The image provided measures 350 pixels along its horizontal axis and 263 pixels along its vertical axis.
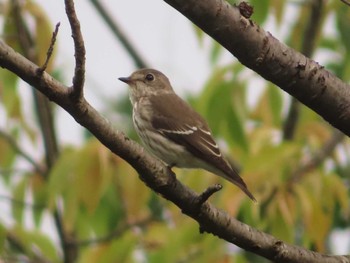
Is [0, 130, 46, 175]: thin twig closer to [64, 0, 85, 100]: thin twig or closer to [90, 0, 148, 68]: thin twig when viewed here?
[90, 0, 148, 68]: thin twig

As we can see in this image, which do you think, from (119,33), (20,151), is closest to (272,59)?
(20,151)

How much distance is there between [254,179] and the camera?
6457 millimetres

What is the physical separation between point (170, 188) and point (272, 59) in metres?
0.86

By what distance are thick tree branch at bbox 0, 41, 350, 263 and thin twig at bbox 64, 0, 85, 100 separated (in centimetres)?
5

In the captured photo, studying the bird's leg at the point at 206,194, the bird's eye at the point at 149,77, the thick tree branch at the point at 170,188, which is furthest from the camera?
the bird's eye at the point at 149,77

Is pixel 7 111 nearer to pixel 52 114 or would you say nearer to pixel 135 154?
pixel 52 114

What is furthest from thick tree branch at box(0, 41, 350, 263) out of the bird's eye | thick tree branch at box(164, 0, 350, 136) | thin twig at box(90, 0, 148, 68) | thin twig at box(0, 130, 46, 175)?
thin twig at box(90, 0, 148, 68)

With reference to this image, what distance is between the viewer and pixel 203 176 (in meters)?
6.84

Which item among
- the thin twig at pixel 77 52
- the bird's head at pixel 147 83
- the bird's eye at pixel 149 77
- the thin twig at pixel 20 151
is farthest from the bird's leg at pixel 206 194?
the thin twig at pixel 20 151

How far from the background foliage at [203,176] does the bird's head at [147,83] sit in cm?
48

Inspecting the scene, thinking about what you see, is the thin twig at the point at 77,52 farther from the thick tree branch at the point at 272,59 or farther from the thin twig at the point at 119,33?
the thin twig at the point at 119,33

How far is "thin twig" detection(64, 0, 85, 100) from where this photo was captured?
3699mm

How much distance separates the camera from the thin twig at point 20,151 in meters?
8.30

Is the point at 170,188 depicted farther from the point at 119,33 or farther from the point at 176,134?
the point at 119,33
